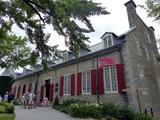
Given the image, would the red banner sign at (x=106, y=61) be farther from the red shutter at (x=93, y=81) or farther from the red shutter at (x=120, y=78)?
the red shutter at (x=93, y=81)

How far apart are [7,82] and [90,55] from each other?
28.5ft

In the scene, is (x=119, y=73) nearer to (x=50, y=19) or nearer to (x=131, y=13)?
(x=131, y=13)

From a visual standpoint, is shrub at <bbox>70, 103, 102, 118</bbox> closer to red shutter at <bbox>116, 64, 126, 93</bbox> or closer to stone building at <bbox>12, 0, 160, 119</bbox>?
stone building at <bbox>12, 0, 160, 119</bbox>

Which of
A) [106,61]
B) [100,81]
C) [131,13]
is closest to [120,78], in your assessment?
[100,81]

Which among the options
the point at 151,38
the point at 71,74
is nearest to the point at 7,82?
the point at 71,74

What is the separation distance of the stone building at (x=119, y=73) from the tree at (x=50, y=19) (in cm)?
622

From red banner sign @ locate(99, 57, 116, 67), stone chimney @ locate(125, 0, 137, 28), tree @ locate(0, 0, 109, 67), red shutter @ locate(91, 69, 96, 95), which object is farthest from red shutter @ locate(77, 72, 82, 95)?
tree @ locate(0, 0, 109, 67)

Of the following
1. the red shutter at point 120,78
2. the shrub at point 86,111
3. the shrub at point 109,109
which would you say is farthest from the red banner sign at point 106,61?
the shrub at point 86,111

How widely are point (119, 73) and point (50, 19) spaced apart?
992 cm

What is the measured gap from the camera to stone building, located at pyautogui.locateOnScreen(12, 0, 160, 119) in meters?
12.4

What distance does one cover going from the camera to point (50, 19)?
3.64m

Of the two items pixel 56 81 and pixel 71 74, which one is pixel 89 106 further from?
pixel 56 81

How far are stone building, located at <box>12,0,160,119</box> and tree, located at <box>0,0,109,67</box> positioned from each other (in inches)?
245

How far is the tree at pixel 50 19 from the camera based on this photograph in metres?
3.33
